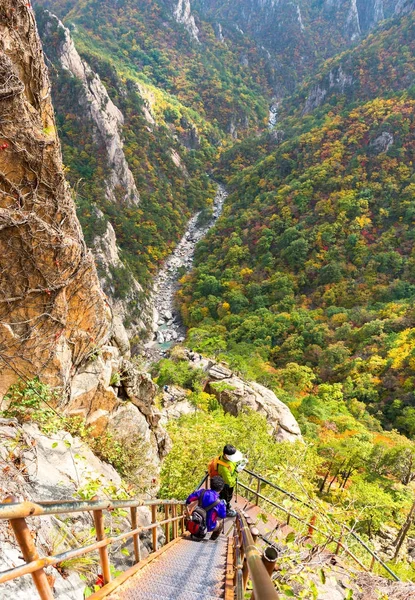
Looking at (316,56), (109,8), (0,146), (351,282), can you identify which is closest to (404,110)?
(351,282)

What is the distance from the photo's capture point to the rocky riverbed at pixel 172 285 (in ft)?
144

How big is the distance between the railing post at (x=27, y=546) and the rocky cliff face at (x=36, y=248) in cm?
599

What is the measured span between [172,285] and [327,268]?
24.8 m

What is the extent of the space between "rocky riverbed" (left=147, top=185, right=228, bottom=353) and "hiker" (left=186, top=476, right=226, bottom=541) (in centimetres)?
3603

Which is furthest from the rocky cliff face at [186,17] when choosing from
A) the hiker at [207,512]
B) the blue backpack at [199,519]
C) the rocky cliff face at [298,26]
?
the blue backpack at [199,519]

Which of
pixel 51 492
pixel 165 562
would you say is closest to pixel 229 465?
pixel 165 562

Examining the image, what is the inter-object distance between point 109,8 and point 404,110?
123167 mm

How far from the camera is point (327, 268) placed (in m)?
43.0

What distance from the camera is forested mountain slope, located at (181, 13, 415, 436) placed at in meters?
30.7

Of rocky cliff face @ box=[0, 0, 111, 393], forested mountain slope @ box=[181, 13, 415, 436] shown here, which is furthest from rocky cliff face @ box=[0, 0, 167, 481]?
forested mountain slope @ box=[181, 13, 415, 436]

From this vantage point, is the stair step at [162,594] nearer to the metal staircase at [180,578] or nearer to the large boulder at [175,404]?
the metal staircase at [180,578]

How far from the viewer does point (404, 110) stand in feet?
173

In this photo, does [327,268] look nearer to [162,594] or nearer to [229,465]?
[229,465]

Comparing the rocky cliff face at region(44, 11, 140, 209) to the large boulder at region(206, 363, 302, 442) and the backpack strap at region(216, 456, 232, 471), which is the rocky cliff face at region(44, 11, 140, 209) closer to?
the large boulder at region(206, 363, 302, 442)
